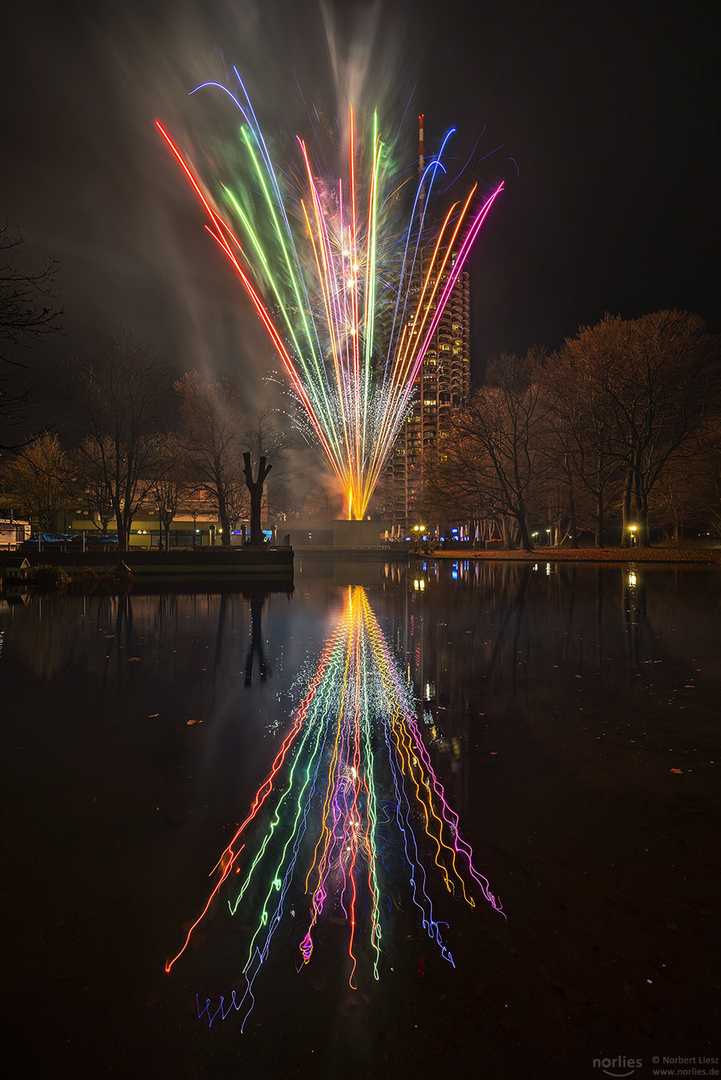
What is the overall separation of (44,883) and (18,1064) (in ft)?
3.34

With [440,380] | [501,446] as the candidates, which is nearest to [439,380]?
[440,380]

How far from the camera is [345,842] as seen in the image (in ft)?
10.3

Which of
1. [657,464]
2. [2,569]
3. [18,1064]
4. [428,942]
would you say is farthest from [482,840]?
[657,464]

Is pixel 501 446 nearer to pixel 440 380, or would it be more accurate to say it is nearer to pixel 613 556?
pixel 613 556

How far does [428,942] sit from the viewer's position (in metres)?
2.35

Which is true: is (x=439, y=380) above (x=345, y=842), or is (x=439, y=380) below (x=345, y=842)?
above

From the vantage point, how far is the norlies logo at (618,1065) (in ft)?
6.01

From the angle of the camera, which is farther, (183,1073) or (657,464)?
(657,464)

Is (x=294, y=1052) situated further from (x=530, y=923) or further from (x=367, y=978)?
(x=530, y=923)

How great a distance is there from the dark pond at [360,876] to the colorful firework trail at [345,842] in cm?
2

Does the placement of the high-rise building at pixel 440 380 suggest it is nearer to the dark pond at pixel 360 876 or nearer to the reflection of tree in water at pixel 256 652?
the reflection of tree in water at pixel 256 652

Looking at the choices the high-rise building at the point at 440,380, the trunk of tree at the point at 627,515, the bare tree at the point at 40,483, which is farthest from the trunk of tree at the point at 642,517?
the high-rise building at the point at 440,380

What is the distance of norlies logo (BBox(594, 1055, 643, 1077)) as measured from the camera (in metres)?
1.83

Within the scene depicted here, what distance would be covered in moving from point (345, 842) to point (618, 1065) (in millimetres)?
1602
